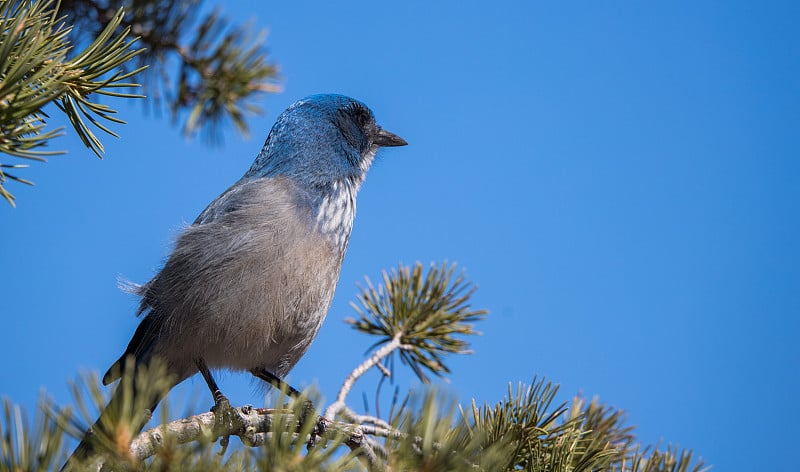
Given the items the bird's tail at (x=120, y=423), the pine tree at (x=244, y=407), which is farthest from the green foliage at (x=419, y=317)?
the bird's tail at (x=120, y=423)

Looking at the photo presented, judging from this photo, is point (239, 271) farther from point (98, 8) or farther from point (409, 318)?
point (98, 8)

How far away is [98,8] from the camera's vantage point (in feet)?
11.3

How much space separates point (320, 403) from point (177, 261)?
249cm

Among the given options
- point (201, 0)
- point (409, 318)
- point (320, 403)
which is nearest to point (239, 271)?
point (409, 318)

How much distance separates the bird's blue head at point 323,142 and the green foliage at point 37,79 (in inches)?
73.1

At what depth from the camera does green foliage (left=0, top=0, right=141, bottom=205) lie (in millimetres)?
1680

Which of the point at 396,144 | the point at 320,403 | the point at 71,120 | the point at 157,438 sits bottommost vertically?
the point at 157,438

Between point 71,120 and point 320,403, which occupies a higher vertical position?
point 71,120

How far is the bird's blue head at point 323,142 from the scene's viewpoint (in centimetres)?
412

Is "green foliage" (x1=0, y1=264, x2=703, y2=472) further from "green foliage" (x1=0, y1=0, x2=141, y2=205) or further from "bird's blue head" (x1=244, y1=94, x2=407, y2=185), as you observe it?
"bird's blue head" (x1=244, y1=94, x2=407, y2=185)

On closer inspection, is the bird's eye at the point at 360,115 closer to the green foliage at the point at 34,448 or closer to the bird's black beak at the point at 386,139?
the bird's black beak at the point at 386,139

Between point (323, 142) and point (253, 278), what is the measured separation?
1.15 meters

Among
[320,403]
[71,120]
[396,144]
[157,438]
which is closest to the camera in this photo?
[320,403]

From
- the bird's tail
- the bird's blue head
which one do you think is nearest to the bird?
the bird's blue head
